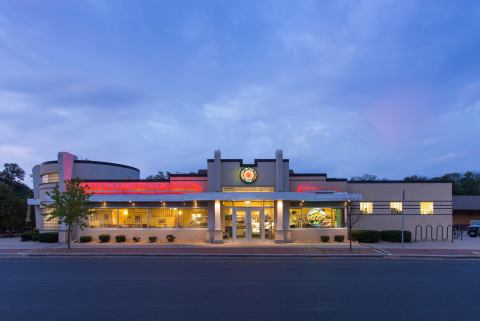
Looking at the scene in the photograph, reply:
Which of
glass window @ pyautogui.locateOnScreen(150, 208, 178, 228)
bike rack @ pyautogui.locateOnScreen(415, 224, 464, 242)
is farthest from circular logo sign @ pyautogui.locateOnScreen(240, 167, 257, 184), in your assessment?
bike rack @ pyautogui.locateOnScreen(415, 224, 464, 242)

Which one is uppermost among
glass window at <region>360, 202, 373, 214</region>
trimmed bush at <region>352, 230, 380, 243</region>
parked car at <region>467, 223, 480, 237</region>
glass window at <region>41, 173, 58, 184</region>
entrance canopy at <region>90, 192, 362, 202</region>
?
glass window at <region>41, 173, 58, 184</region>

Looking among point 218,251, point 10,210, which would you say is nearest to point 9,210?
point 10,210

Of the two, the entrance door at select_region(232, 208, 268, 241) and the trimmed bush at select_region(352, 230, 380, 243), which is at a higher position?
the entrance door at select_region(232, 208, 268, 241)

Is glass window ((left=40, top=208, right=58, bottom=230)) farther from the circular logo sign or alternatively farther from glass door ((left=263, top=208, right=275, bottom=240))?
glass door ((left=263, top=208, right=275, bottom=240))

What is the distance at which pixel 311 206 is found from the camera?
95.2 feet

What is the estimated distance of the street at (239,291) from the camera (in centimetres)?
923

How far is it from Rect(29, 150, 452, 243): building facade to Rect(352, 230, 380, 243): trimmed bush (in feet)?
2.63

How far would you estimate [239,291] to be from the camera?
1166 centimetres

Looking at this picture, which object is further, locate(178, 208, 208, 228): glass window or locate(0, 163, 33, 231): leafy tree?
locate(0, 163, 33, 231): leafy tree

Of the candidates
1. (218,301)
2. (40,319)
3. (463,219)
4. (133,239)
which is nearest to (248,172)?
(133,239)

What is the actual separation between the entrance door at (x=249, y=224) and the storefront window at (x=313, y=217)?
7.28ft

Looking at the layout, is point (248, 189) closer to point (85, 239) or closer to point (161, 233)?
point (161, 233)

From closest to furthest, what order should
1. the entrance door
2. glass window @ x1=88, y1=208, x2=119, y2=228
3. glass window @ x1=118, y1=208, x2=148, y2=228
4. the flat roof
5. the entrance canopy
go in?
the entrance canopy, the entrance door, glass window @ x1=118, y1=208, x2=148, y2=228, glass window @ x1=88, y1=208, x2=119, y2=228, the flat roof

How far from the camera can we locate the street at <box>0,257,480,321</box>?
923 centimetres
